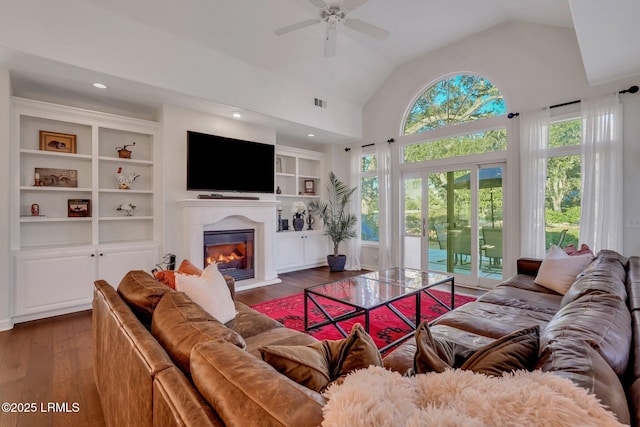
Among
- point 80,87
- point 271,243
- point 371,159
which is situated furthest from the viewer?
point 371,159

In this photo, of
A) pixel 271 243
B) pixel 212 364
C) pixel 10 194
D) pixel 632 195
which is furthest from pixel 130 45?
pixel 632 195

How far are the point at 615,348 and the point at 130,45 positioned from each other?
4567mm

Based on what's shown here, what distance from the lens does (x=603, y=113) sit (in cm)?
361

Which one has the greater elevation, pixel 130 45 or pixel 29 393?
pixel 130 45

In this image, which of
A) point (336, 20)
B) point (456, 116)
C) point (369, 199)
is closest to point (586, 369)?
point (336, 20)

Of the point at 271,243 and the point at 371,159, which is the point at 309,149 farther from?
the point at 271,243

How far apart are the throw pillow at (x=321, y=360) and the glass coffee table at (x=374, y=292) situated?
4.72 feet

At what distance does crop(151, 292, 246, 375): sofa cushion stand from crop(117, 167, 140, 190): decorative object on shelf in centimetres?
347

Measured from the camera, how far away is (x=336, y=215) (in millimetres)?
6449

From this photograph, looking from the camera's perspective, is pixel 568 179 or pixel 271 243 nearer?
pixel 568 179

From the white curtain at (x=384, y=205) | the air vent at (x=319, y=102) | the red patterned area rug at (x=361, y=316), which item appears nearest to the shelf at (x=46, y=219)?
the red patterned area rug at (x=361, y=316)

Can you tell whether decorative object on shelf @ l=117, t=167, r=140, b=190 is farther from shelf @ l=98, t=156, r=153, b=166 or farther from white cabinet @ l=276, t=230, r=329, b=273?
white cabinet @ l=276, t=230, r=329, b=273

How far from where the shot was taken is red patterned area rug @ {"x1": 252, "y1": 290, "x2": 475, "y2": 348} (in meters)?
3.05

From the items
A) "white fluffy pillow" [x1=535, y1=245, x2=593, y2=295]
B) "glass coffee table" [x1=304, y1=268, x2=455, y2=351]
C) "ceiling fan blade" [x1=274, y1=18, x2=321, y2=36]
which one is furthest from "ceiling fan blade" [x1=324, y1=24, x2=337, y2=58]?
"white fluffy pillow" [x1=535, y1=245, x2=593, y2=295]
